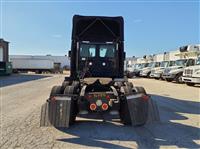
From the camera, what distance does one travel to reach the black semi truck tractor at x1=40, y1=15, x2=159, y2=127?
318 inches

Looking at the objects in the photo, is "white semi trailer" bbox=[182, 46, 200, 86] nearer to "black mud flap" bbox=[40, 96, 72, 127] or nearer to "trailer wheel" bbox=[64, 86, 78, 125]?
"trailer wheel" bbox=[64, 86, 78, 125]

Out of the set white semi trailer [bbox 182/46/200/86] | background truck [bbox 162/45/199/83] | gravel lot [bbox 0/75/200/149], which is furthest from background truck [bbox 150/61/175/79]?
gravel lot [bbox 0/75/200/149]

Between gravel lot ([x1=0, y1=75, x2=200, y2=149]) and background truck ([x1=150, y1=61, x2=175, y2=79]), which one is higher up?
background truck ([x1=150, y1=61, x2=175, y2=79])

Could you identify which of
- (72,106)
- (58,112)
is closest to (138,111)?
(72,106)

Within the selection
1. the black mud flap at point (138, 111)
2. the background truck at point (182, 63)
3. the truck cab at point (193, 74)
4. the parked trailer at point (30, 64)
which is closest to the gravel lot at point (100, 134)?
the black mud flap at point (138, 111)

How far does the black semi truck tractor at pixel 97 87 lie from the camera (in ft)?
26.5

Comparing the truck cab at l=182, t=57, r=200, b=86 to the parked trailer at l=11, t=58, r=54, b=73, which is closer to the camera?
the truck cab at l=182, t=57, r=200, b=86

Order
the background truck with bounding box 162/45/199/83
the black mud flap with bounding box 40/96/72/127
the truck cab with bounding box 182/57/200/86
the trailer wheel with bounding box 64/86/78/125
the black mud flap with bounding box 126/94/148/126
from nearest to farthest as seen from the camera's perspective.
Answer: the black mud flap with bounding box 40/96/72/127 → the black mud flap with bounding box 126/94/148/126 → the trailer wheel with bounding box 64/86/78/125 → the truck cab with bounding box 182/57/200/86 → the background truck with bounding box 162/45/199/83

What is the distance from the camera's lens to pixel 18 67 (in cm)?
7600

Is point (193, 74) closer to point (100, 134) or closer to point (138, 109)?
point (138, 109)

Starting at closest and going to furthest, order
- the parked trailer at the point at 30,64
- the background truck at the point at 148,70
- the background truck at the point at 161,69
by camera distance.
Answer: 1. the background truck at the point at 161,69
2. the background truck at the point at 148,70
3. the parked trailer at the point at 30,64

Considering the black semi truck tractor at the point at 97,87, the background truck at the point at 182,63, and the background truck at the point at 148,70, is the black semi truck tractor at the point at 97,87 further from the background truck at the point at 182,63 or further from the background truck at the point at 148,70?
the background truck at the point at 148,70

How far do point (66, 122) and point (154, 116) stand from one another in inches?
95.0

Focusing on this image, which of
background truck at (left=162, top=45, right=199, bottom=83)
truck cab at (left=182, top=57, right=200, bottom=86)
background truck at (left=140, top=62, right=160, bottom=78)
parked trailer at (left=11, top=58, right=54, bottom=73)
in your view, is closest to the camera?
truck cab at (left=182, top=57, right=200, bottom=86)
